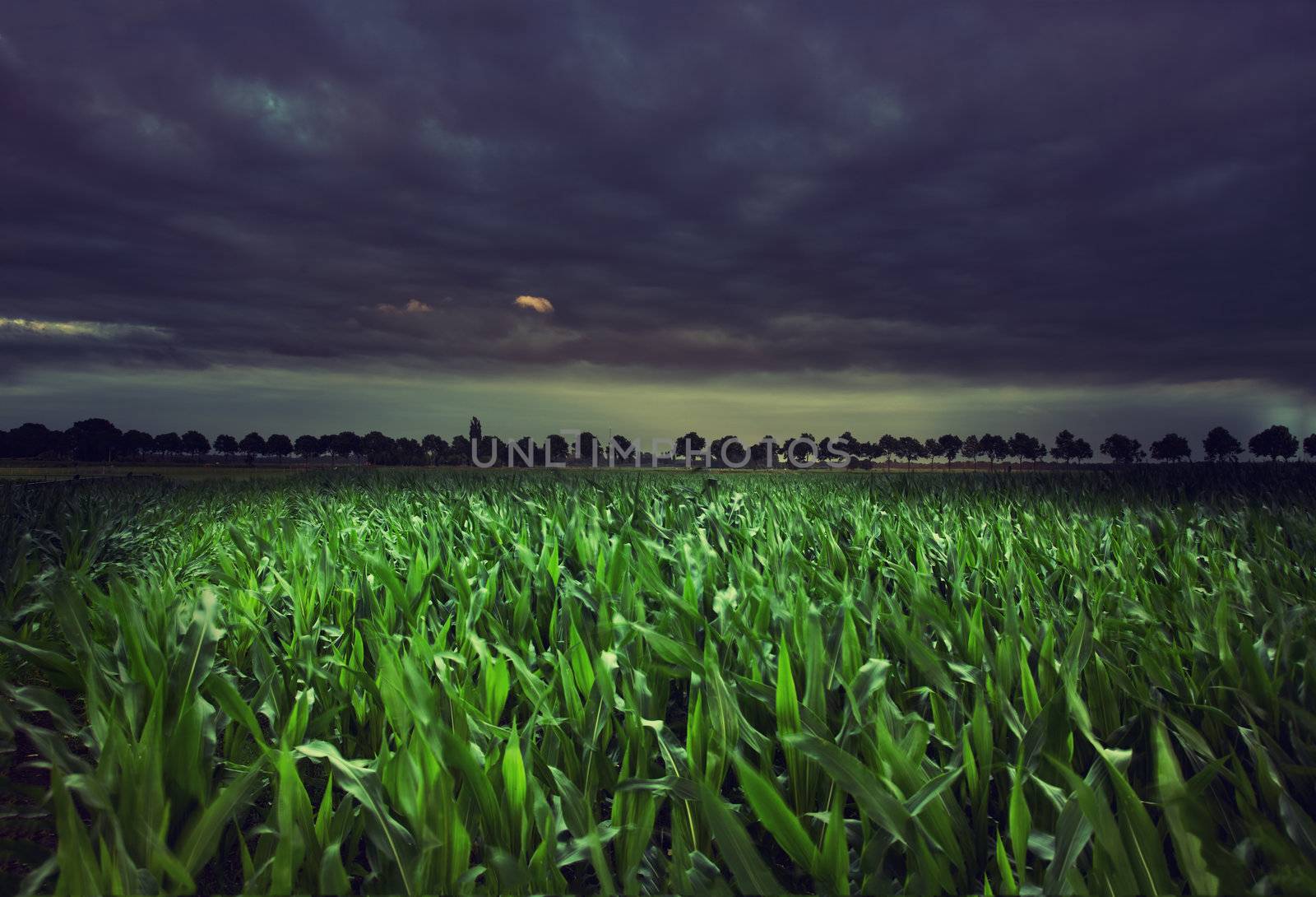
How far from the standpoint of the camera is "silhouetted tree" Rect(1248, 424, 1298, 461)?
10069 cm

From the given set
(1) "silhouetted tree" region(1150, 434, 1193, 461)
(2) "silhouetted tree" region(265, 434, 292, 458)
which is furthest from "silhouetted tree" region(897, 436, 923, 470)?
(2) "silhouetted tree" region(265, 434, 292, 458)

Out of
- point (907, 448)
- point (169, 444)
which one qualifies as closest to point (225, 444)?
point (169, 444)

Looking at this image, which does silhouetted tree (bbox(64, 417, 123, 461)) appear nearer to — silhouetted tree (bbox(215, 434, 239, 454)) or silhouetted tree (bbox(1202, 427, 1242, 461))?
silhouetted tree (bbox(215, 434, 239, 454))

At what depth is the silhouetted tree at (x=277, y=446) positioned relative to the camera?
127450 millimetres

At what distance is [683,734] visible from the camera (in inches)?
93.3

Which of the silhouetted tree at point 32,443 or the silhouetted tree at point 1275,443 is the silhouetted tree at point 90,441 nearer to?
the silhouetted tree at point 32,443

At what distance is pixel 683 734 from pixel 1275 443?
444 feet

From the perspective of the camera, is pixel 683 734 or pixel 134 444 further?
pixel 134 444

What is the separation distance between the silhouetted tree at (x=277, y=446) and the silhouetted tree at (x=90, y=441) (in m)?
26.2

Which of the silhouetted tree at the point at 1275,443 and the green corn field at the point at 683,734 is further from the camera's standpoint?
the silhouetted tree at the point at 1275,443

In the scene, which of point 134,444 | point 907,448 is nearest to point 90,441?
point 134,444

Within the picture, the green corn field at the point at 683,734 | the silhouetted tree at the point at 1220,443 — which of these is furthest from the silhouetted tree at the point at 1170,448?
the green corn field at the point at 683,734

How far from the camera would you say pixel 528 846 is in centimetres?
157

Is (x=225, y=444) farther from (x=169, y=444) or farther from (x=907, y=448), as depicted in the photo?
(x=907, y=448)
